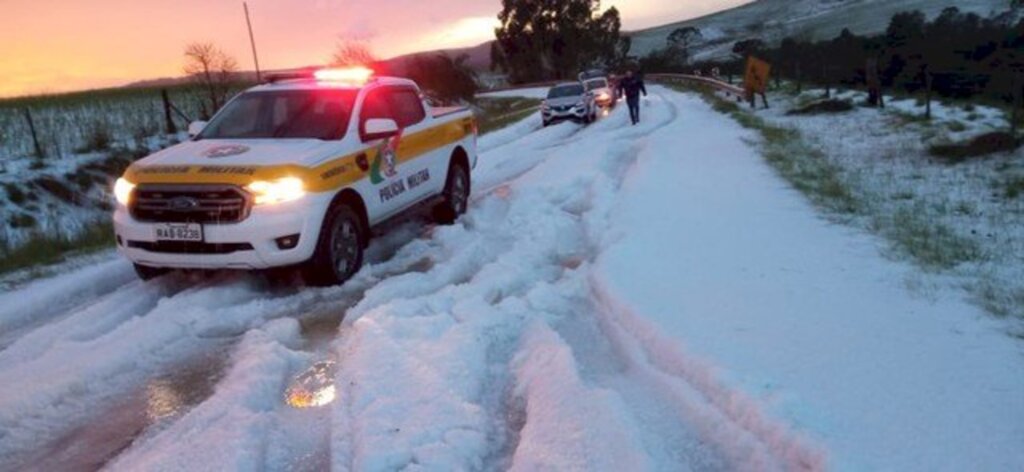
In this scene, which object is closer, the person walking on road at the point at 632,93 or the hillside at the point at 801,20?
the person walking on road at the point at 632,93

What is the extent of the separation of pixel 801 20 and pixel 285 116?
168 meters

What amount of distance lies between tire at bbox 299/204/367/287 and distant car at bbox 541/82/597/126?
18.7 meters

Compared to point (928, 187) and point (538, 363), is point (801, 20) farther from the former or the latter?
point (538, 363)

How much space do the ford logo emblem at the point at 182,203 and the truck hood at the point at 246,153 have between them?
15.2 inches

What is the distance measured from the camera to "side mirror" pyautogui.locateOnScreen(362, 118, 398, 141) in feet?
25.2

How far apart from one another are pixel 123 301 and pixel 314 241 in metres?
1.71

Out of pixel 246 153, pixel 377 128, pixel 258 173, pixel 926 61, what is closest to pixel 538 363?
pixel 258 173

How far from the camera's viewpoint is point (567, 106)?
83.8 feet

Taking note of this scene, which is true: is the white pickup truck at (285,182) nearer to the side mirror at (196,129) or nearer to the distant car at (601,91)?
the side mirror at (196,129)

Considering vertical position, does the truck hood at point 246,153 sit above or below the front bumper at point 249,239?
above

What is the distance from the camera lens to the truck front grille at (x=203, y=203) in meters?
6.41

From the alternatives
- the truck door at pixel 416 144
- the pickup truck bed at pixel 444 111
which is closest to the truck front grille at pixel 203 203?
the truck door at pixel 416 144

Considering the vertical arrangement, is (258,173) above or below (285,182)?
above

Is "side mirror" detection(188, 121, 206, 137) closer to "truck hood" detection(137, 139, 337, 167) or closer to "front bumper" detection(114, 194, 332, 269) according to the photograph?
"truck hood" detection(137, 139, 337, 167)
